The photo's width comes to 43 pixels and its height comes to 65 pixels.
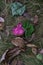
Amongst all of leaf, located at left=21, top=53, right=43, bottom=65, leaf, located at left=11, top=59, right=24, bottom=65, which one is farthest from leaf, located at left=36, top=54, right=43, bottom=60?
leaf, located at left=11, top=59, right=24, bottom=65

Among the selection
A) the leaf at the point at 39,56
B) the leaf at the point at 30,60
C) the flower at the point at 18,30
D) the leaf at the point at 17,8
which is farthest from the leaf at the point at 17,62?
the leaf at the point at 17,8

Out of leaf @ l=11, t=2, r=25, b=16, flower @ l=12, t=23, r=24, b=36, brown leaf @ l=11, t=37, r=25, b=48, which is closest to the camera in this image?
brown leaf @ l=11, t=37, r=25, b=48

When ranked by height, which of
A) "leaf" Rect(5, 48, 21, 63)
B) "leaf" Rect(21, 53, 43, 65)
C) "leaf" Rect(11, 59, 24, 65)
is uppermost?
"leaf" Rect(5, 48, 21, 63)

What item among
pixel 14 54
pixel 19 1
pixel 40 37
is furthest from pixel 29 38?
pixel 19 1

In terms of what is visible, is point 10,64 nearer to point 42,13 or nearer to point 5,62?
point 5,62

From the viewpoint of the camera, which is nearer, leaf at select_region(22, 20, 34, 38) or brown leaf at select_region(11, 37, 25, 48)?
brown leaf at select_region(11, 37, 25, 48)

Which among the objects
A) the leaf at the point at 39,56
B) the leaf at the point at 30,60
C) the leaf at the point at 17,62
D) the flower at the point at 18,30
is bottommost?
the leaf at the point at 17,62

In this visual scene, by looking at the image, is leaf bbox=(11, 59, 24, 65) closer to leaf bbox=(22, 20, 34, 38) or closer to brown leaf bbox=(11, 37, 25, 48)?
brown leaf bbox=(11, 37, 25, 48)

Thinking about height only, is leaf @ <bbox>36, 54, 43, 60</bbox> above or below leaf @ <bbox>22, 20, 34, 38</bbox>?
below

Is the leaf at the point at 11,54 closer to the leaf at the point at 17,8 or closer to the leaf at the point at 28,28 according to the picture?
the leaf at the point at 28,28
